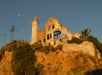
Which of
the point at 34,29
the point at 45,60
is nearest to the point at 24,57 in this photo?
the point at 45,60

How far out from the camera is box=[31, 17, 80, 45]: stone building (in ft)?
223

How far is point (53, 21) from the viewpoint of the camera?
68.8 meters

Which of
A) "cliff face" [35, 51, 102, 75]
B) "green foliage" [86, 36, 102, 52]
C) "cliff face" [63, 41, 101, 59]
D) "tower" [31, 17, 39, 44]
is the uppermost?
"tower" [31, 17, 39, 44]

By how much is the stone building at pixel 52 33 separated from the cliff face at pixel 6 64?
15.4 m

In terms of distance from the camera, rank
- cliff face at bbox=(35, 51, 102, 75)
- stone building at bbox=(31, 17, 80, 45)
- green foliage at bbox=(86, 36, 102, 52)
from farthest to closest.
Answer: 1. stone building at bbox=(31, 17, 80, 45)
2. green foliage at bbox=(86, 36, 102, 52)
3. cliff face at bbox=(35, 51, 102, 75)

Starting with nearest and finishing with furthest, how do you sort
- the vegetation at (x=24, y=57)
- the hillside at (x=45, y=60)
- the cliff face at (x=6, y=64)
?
the hillside at (x=45, y=60) → the vegetation at (x=24, y=57) → the cliff face at (x=6, y=64)

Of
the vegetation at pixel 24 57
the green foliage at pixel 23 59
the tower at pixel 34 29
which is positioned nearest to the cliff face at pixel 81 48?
the vegetation at pixel 24 57

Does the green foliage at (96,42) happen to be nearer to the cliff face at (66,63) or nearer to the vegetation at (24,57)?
the cliff face at (66,63)

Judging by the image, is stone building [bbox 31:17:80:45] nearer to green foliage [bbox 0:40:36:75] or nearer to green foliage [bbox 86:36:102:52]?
green foliage [bbox 86:36:102:52]

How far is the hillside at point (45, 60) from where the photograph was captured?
1860 inches

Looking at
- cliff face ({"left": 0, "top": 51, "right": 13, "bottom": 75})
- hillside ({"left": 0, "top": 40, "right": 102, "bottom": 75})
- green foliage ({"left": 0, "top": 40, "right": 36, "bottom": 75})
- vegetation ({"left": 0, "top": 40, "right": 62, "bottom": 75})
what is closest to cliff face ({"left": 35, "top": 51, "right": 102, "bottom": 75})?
hillside ({"left": 0, "top": 40, "right": 102, "bottom": 75})

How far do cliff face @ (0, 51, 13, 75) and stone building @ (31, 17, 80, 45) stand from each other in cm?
1537

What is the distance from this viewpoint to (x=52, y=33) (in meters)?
68.4

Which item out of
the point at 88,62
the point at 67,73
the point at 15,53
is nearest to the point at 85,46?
the point at 88,62
